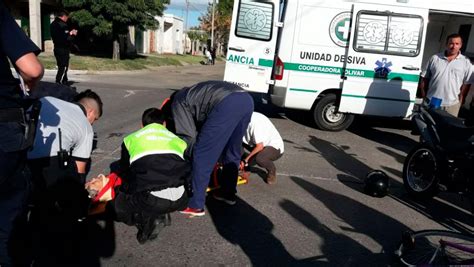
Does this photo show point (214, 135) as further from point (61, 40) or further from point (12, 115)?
point (61, 40)

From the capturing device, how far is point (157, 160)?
135 inches

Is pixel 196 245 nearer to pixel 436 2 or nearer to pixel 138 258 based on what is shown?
pixel 138 258

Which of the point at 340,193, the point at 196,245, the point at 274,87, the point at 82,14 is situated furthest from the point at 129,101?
the point at 82,14

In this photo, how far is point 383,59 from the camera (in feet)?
25.1

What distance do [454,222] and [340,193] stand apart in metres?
1.22

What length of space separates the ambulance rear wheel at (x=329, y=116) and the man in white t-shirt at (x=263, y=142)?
3.17 m

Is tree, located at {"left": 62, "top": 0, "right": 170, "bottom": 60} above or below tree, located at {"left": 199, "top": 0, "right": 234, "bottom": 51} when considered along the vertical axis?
below

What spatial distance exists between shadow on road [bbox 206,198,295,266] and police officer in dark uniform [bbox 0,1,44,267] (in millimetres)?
1827

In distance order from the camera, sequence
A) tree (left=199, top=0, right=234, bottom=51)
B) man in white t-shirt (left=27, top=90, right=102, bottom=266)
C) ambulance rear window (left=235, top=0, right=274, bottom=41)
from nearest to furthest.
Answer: man in white t-shirt (left=27, top=90, right=102, bottom=266) → ambulance rear window (left=235, top=0, right=274, bottom=41) → tree (left=199, top=0, right=234, bottom=51)

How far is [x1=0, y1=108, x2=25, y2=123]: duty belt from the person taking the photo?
1.98 m

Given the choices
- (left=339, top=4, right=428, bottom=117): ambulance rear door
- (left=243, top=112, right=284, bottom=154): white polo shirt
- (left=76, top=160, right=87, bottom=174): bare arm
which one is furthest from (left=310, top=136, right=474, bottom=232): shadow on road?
(left=76, top=160, right=87, bottom=174): bare arm

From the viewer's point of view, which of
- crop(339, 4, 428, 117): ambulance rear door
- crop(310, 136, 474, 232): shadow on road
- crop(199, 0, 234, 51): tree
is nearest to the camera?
crop(310, 136, 474, 232): shadow on road

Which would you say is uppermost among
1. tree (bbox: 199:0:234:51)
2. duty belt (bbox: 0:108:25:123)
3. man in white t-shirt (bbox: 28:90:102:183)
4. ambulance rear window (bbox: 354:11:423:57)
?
tree (bbox: 199:0:234:51)

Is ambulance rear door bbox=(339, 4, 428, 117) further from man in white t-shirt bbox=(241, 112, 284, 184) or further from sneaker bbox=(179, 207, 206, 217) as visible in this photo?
sneaker bbox=(179, 207, 206, 217)
